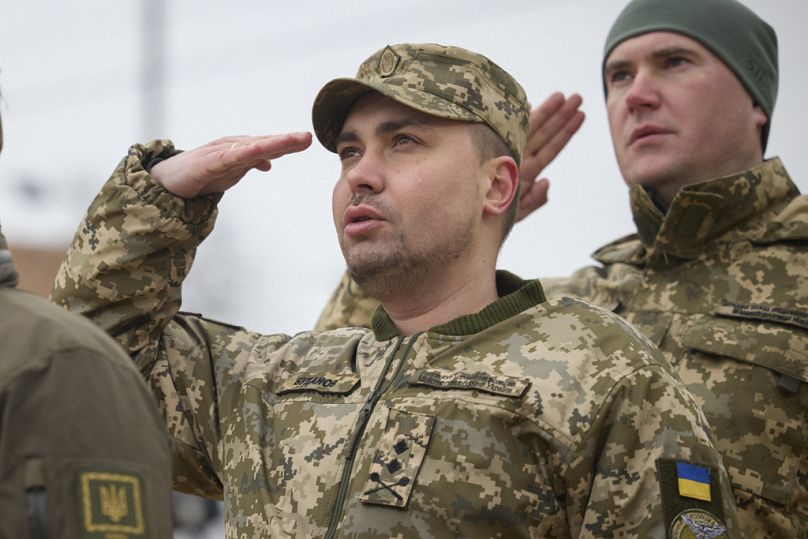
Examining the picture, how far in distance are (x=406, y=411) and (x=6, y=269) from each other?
53.0 inches

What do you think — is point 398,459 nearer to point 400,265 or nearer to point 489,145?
point 400,265

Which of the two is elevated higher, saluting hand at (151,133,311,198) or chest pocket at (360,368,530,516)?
saluting hand at (151,133,311,198)

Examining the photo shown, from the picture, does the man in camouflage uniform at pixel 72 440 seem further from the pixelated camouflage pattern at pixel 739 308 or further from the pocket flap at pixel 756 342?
the pocket flap at pixel 756 342

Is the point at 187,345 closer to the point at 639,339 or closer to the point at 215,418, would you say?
the point at 215,418

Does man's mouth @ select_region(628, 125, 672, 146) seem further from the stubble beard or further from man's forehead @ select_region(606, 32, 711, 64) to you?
the stubble beard

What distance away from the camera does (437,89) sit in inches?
155

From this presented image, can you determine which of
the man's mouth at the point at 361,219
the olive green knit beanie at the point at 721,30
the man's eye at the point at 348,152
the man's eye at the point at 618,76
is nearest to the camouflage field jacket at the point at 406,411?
the man's mouth at the point at 361,219

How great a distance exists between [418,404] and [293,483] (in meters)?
0.40

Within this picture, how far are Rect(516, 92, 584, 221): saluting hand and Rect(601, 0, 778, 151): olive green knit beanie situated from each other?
359mm

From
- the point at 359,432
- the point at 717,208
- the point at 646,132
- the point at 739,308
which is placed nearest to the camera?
the point at 359,432

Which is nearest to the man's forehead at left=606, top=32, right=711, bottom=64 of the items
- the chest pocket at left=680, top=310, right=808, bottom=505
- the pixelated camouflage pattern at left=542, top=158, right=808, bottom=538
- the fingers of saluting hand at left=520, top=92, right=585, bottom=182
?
the fingers of saluting hand at left=520, top=92, right=585, bottom=182

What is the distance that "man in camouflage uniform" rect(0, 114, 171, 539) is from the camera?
7.19 ft

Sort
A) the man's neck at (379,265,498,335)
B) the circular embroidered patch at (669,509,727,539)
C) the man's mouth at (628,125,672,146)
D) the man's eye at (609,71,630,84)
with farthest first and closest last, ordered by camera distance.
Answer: the man's eye at (609,71,630,84)
the man's mouth at (628,125,672,146)
the man's neck at (379,265,498,335)
the circular embroidered patch at (669,509,727,539)

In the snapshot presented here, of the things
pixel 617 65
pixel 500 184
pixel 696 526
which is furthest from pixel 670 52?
pixel 696 526
